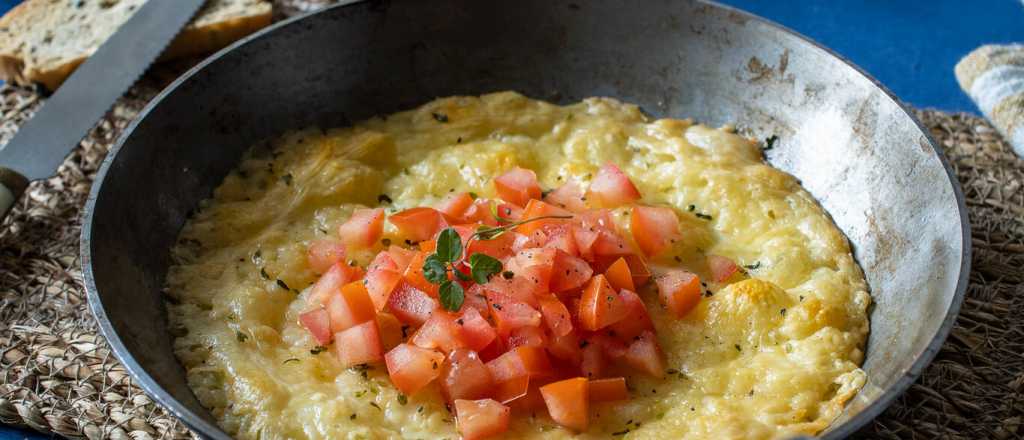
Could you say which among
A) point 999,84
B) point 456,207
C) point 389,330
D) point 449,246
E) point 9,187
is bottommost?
point 9,187

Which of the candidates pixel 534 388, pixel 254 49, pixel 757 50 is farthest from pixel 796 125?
pixel 254 49

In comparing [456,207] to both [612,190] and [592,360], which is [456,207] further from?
[592,360]

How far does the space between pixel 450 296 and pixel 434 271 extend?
12cm

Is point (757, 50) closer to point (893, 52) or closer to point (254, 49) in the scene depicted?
point (893, 52)

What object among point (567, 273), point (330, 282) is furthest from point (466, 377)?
point (330, 282)

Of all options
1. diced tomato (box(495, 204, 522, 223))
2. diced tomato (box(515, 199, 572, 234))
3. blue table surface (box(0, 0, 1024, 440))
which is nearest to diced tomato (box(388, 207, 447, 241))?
diced tomato (box(495, 204, 522, 223))

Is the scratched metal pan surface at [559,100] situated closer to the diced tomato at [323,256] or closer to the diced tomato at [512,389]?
the diced tomato at [323,256]

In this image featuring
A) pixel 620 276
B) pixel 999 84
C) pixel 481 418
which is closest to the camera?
pixel 481 418

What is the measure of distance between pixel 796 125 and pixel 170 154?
3.18 m

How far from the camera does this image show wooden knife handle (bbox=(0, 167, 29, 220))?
15.3ft

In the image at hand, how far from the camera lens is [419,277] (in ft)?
13.1

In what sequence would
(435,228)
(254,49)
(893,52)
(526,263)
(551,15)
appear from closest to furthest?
(526,263) → (435,228) → (254,49) → (551,15) → (893,52)

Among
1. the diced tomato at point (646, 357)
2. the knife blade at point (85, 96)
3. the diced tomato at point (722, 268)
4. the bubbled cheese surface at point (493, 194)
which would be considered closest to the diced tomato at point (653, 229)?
the bubbled cheese surface at point (493, 194)

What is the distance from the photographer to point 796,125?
507 centimetres
